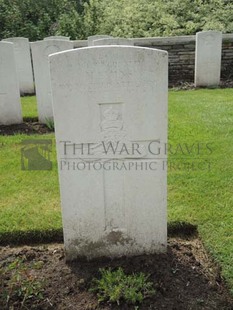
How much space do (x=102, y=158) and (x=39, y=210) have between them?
120 centimetres

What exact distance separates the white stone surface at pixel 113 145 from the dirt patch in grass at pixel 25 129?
139 inches

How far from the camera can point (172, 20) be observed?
11.4 m

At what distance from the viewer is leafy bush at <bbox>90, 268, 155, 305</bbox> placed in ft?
6.70

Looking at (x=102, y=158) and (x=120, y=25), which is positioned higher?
(x=120, y=25)

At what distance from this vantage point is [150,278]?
225 centimetres

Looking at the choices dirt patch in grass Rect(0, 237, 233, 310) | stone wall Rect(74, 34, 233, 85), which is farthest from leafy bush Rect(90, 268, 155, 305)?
stone wall Rect(74, 34, 233, 85)

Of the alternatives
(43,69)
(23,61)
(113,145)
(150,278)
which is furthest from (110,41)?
(150,278)

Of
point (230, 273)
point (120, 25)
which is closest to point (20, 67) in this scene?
point (120, 25)

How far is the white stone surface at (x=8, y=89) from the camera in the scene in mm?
5617

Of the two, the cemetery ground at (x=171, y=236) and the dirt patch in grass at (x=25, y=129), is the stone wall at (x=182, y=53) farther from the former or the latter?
the cemetery ground at (x=171, y=236)

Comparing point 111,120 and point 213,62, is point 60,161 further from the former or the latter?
point 213,62

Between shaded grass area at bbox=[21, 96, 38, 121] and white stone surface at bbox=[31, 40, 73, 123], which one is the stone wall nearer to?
shaded grass area at bbox=[21, 96, 38, 121]

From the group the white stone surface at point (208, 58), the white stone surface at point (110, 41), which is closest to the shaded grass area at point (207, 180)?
the white stone surface at point (110, 41)

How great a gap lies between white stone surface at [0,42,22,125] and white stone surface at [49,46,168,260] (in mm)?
3948
